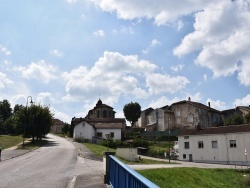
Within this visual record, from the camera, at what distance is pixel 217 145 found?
4506cm

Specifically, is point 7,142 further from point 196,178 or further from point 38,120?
point 196,178

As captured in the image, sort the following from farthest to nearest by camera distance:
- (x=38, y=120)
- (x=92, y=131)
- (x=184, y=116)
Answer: (x=184, y=116), (x=92, y=131), (x=38, y=120)

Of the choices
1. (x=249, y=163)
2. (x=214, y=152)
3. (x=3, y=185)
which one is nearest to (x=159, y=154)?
(x=214, y=152)

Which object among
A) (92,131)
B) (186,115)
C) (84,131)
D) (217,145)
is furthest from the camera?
(186,115)

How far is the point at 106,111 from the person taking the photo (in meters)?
103

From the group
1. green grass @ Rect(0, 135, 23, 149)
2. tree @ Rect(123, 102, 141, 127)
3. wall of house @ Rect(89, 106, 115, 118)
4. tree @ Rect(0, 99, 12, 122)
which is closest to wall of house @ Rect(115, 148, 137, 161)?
green grass @ Rect(0, 135, 23, 149)

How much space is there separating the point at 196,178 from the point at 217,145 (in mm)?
21347

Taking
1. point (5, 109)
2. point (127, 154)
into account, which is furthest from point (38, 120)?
point (5, 109)

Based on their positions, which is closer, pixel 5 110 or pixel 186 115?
pixel 186 115

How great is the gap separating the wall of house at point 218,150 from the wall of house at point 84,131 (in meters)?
27.6

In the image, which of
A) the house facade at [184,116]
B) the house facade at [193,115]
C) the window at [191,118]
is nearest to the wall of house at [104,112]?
the house facade at [184,116]

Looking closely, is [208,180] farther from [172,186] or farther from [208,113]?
A: [208,113]

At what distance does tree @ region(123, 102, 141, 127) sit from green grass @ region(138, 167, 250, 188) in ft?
218

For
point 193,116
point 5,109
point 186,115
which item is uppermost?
point 5,109
